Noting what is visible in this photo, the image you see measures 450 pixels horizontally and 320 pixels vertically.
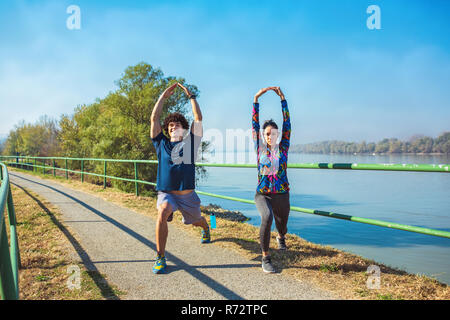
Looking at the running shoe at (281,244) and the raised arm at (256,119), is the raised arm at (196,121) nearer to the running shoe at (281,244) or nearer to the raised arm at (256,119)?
the raised arm at (256,119)

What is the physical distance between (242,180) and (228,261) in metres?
63.3

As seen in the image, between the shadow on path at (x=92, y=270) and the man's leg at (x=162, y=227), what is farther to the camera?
the man's leg at (x=162, y=227)

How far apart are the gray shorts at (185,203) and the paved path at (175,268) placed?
53 centimetres

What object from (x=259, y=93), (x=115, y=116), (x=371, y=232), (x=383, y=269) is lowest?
(x=371, y=232)

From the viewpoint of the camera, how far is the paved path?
9.06 ft

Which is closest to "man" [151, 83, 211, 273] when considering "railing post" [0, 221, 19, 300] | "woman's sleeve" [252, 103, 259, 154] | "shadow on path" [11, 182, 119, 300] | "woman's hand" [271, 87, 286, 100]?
"shadow on path" [11, 182, 119, 300]

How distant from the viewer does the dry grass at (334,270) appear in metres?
2.71

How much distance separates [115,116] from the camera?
88.7ft

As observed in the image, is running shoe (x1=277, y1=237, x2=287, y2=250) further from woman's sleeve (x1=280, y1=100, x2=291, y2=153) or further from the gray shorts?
woman's sleeve (x1=280, y1=100, x2=291, y2=153)

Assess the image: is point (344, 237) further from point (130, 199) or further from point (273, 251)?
point (273, 251)

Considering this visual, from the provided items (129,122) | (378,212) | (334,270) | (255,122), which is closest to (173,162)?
(255,122)

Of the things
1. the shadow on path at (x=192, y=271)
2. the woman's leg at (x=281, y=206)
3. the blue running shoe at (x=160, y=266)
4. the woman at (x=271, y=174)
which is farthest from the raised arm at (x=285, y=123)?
the blue running shoe at (x=160, y=266)

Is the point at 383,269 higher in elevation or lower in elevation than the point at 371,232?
higher
